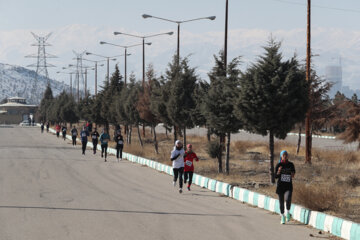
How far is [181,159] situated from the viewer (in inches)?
757

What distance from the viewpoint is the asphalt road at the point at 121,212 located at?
36.6 ft

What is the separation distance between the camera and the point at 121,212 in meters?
13.8

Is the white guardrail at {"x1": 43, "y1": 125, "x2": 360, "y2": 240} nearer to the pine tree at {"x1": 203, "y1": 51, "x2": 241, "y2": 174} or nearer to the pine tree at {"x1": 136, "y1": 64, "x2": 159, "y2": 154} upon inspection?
the pine tree at {"x1": 203, "y1": 51, "x2": 241, "y2": 174}

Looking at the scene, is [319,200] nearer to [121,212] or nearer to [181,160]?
[121,212]

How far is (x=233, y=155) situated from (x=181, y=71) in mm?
7246

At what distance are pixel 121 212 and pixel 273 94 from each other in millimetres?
8544

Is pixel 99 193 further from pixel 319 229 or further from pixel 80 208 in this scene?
pixel 319 229

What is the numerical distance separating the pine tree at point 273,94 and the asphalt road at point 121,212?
10.7 feet

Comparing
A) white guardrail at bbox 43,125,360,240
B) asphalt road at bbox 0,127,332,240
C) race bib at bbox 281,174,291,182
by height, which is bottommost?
asphalt road at bbox 0,127,332,240

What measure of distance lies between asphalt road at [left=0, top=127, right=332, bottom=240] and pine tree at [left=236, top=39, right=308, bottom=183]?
3250 millimetres

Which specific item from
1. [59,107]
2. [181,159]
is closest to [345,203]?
[181,159]

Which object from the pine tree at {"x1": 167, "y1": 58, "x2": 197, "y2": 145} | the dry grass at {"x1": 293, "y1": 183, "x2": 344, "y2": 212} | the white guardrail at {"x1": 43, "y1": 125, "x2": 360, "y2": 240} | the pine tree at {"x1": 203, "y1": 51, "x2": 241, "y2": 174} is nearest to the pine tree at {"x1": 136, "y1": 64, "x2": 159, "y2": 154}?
the pine tree at {"x1": 167, "y1": 58, "x2": 197, "y2": 145}

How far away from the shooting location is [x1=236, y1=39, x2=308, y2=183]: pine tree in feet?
66.8

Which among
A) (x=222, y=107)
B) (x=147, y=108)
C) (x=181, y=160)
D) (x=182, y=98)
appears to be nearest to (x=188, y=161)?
(x=181, y=160)
